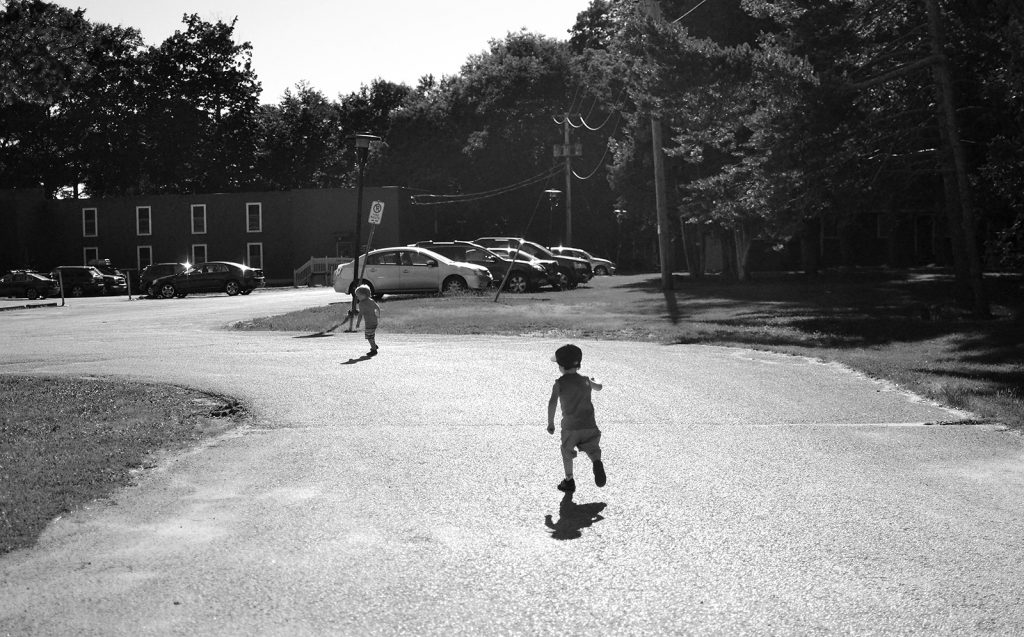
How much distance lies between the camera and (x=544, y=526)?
7.31m

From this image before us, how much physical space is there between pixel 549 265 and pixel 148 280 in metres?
21.8

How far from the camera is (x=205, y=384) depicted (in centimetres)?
1470

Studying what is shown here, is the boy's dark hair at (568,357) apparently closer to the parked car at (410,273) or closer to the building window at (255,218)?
the parked car at (410,273)

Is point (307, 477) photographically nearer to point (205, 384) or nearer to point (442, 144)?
point (205, 384)

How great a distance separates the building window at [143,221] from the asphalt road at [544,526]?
5975 centimetres

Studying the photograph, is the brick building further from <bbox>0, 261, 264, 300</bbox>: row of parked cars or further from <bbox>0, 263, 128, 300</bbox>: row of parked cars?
<bbox>0, 263, 128, 300</bbox>: row of parked cars

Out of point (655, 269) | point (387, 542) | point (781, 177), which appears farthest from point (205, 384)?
point (655, 269)

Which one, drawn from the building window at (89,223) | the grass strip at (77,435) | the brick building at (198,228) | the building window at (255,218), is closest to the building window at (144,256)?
the brick building at (198,228)

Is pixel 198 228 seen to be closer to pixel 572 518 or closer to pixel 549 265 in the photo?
pixel 549 265

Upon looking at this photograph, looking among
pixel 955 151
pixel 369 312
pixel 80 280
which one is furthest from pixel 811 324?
pixel 80 280

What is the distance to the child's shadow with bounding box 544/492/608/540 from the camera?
7.11 meters

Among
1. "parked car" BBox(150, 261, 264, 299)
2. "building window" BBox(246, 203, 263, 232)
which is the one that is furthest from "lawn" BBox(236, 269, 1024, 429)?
"building window" BBox(246, 203, 263, 232)

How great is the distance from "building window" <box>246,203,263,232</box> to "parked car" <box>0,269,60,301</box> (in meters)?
16.7

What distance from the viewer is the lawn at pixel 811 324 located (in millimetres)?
15211
